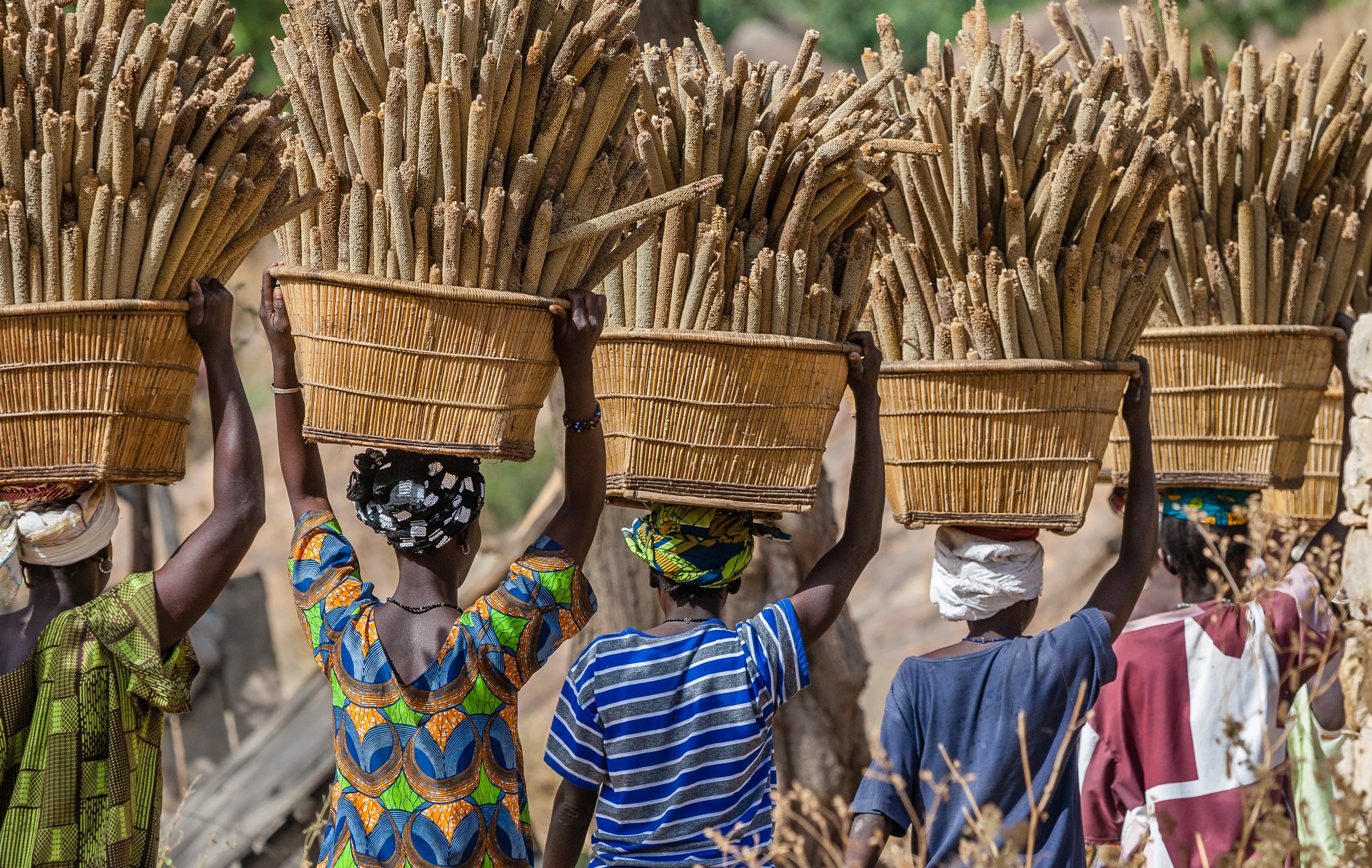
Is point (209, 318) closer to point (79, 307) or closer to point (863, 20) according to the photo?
point (79, 307)

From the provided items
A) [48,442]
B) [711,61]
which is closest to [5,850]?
[48,442]

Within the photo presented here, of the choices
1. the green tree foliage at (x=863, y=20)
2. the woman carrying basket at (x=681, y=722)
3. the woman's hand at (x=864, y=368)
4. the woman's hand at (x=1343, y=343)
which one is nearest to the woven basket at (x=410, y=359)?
the woman carrying basket at (x=681, y=722)

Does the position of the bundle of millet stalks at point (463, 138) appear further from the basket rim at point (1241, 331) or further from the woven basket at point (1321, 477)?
the woven basket at point (1321, 477)

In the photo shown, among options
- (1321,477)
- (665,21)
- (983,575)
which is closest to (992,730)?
(983,575)

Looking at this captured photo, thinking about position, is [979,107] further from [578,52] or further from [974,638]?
[974,638]

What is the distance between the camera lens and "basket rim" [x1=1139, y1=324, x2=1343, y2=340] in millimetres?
3393

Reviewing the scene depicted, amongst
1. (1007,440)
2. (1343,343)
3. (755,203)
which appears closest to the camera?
(755,203)

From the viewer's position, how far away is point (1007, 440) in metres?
2.92

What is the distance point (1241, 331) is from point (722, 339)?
150 cm

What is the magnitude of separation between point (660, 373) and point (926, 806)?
103 centimetres

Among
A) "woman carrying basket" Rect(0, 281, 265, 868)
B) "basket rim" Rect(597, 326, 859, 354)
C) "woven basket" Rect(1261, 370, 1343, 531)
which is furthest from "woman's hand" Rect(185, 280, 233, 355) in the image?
"woven basket" Rect(1261, 370, 1343, 531)

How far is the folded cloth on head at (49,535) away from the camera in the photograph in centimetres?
249

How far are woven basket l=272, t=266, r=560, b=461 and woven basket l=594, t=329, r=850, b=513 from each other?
295 millimetres

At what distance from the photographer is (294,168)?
2.63 meters
